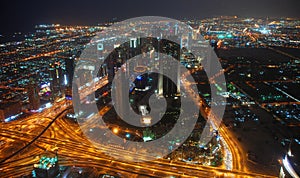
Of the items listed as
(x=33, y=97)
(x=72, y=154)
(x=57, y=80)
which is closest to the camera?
(x=72, y=154)

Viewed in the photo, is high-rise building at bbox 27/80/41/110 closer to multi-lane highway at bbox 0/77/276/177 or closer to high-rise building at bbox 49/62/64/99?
multi-lane highway at bbox 0/77/276/177

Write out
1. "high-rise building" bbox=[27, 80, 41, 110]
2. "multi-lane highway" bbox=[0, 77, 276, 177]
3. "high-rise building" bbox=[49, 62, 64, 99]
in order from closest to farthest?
"multi-lane highway" bbox=[0, 77, 276, 177]
"high-rise building" bbox=[27, 80, 41, 110]
"high-rise building" bbox=[49, 62, 64, 99]

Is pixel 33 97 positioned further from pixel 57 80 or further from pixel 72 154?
pixel 72 154

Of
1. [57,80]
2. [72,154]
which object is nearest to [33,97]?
[57,80]

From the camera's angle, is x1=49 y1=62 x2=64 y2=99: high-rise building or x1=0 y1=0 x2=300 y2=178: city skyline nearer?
x1=0 y1=0 x2=300 y2=178: city skyline

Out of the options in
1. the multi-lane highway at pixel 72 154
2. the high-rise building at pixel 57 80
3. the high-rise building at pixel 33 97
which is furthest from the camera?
the high-rise building at pixel 57 80

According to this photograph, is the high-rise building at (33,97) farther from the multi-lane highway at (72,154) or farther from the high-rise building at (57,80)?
the high-rise building at (57,80)

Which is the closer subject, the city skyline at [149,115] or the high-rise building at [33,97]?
the city skyline at [149,115]

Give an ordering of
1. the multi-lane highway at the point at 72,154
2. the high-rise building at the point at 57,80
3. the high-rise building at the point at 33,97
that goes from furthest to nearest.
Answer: the high-rise building at the point at 57,80 < the high-rise building at the point at 33,97 < the multi-lane highway at the point at 72,154

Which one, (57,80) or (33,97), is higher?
(57,80)

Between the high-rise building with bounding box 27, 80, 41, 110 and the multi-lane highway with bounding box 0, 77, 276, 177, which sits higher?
the high-rise building with bounding box 27, 80, 41, 110

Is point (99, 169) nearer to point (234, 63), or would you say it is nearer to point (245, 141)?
point (245, 141)
